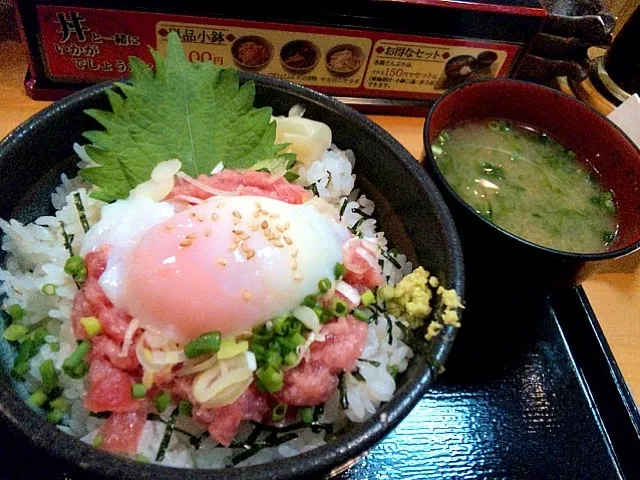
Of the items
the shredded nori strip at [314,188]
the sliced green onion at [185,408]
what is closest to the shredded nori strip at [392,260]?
the shredded nori strip at [314,188]

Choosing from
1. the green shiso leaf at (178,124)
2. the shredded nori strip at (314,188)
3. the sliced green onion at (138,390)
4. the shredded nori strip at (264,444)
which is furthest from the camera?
the shredded nori strip at (314,188)

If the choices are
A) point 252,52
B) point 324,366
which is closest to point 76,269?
point 324,366

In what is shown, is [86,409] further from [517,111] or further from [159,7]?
[517,111]

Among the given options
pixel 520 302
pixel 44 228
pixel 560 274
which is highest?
pixel 560 274

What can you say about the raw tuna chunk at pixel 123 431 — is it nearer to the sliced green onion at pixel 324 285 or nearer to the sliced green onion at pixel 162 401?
the sliced green onion at pixel 162 401

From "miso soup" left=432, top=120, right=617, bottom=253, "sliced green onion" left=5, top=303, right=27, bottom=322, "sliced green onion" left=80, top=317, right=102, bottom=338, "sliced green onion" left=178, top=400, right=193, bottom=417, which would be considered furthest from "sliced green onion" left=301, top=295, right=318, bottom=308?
"miso soup" left=432, top=120, right=617, bottom=253

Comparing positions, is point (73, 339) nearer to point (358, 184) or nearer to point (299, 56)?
point (358, 184)

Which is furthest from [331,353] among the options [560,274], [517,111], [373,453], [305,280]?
[517,111]
